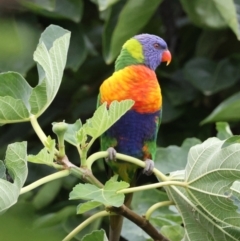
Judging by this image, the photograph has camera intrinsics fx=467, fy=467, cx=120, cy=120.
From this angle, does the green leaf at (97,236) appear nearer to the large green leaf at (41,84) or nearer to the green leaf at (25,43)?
the large green leaf at (41,84)

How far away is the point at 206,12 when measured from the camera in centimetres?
143

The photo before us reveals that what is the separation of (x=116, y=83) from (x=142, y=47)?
0.45 feet

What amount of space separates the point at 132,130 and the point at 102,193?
468 millimetres

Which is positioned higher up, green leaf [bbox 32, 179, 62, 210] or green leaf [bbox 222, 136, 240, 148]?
green leaf [bbox 222, 136, 240, 148]

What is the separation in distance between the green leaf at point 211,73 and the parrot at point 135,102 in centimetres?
45

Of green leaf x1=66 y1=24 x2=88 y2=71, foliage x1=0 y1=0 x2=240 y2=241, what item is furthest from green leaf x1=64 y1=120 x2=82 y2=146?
green leaf x1=66 y1=24 x2=88 y2=71

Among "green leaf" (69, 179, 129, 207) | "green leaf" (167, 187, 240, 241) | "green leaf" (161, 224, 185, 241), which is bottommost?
"green leaf" (161, 224, 185, 241)

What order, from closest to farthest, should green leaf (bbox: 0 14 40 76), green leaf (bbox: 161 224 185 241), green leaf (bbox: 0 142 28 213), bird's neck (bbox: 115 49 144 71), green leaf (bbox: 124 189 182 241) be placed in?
green leaf (bbox: 0 142 28 213) → green leaf (bbox: 161 224 185 241) → green leaf (bbox: 124 189 182 241) → bird's neck (bbox: 115 49 144 71) → green leaf (bbox: 0 14 40 76)

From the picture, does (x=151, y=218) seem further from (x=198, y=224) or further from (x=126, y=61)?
(x=126, y=61)

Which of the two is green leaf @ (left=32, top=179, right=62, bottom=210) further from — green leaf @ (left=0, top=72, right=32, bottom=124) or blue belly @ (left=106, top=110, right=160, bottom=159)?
green leaf @ (left=0, top=72, right=32, bottom=124)

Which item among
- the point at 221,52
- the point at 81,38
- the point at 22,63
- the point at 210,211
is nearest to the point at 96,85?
the point at 81,38

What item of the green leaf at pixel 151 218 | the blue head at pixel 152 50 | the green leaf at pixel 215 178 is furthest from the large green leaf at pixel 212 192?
the blue head at pixel 152 50

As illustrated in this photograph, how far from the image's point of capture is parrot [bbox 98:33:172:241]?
3.28 ft

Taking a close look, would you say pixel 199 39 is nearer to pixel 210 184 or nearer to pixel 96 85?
pixel 96 85
